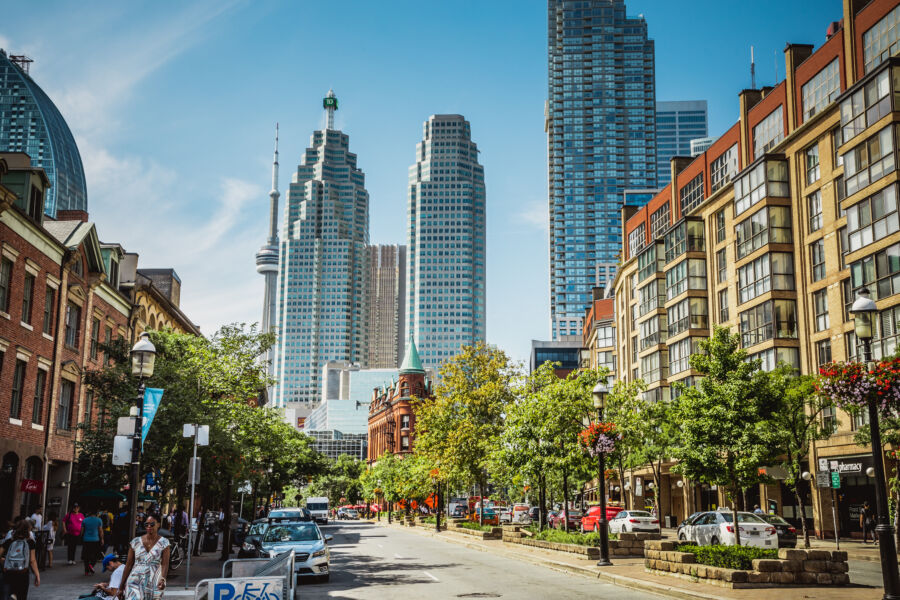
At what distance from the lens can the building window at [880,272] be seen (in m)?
35.4

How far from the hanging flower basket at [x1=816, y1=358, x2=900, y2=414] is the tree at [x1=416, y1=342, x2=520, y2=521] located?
29120 millimetres

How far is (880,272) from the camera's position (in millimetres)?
36375

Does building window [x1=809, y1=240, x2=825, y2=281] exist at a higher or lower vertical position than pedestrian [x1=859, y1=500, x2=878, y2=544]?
higher

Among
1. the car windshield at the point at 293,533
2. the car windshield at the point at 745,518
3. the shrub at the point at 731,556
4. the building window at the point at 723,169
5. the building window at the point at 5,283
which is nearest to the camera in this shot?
the shrub at the point at 731,556

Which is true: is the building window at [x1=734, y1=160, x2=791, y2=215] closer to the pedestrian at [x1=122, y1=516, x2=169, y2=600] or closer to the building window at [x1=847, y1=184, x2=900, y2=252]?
the building window at [x1=847, y1=184, x2=900, y2=252]

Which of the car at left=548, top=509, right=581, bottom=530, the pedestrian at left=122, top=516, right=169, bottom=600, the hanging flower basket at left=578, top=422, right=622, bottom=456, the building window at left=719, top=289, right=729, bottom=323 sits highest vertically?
the building window at left=719, top=289, right=729, bottom=323

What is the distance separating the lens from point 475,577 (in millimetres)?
21656

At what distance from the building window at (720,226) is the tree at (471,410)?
1838 cm

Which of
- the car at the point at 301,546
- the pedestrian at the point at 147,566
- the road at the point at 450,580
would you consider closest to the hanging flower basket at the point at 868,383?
the road at the point at 450,580

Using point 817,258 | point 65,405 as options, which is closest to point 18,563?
point 65,405

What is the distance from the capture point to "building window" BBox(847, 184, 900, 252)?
116 ft

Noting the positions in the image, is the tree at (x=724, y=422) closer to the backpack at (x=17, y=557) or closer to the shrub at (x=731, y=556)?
the shrub at (x=731, y=556)

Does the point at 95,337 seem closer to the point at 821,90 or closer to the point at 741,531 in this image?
the point at 741,531

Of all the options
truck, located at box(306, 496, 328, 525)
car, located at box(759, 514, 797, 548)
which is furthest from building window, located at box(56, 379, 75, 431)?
truck, located at box(306, 496, 328, 525)
